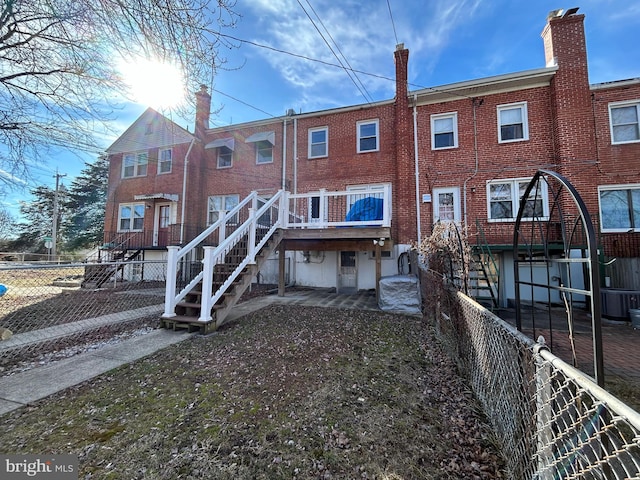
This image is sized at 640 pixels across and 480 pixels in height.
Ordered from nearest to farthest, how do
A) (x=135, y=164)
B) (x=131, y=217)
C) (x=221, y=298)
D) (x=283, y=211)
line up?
1. (x=221, y=298)
2. (x=283, y=211)
3. (x=131, y=217)
4. (x=135, y=164)

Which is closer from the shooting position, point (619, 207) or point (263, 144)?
point (619, 207)

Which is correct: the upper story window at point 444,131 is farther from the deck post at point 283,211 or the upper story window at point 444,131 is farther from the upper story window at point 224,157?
the upper story window at point 224,157

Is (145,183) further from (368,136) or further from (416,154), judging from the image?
(416,154)

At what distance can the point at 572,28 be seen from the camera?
8977 millimetres

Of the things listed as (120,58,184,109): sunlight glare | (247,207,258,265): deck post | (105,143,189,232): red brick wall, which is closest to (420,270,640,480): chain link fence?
(247,207,258,265): deck post

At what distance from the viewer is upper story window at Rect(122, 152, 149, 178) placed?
15.1 m

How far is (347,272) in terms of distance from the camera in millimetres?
11188

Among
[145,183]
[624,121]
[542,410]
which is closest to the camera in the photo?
[542,410]

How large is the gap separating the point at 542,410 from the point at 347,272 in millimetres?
9621

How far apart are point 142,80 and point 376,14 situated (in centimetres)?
616

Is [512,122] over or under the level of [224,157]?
under

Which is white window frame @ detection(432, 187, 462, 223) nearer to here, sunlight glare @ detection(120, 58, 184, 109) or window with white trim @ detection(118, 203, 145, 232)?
sunlight glare @ detection(120, 58, 184, 109)

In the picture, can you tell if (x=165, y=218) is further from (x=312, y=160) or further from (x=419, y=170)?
(x=419, y=170)

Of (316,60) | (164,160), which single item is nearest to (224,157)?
(164,160)
